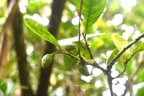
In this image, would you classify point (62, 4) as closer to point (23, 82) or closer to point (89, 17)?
point (23, 82)

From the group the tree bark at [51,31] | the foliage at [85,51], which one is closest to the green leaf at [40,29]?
the foliage at [85,51]

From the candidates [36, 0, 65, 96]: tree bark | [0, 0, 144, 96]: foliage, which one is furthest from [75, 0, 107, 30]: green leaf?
[36, 0, 65, 96]: tree bark

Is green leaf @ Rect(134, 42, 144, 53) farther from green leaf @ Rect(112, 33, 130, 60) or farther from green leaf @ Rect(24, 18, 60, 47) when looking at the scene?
green leaf @ Rect(24, 18, 60, 47)

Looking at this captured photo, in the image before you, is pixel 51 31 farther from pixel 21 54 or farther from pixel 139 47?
pixel 139 47

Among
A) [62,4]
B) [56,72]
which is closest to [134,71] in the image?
[62,4]

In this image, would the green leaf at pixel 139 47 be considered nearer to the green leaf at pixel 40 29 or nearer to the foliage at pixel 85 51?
the foliage at pixel 85 51

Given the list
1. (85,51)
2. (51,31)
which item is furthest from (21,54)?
(85,51)
